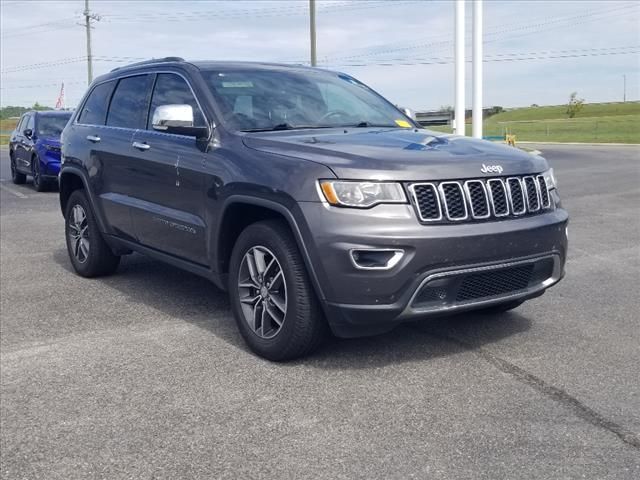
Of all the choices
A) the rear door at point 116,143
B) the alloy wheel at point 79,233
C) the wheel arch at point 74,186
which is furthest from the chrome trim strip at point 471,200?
the alloy wheel at point 79,233

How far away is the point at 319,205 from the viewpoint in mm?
4180

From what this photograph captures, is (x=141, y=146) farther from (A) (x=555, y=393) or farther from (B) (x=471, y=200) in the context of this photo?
(A) (x=555, y=393)

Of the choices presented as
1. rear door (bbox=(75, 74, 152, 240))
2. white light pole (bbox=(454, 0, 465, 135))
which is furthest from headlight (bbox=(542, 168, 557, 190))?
white light pole (bbox=(454, 0, 465, 135))

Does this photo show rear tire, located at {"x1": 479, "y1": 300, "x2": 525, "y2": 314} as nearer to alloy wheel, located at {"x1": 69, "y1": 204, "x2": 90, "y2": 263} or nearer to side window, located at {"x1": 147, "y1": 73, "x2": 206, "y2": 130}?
side window, located at {"x1": 147, "y1": 73, "x2": 206, "y2": 130}

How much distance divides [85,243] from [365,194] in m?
3.88

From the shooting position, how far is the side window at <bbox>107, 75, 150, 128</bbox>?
619 centimetres

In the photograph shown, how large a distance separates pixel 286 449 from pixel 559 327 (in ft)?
8.50

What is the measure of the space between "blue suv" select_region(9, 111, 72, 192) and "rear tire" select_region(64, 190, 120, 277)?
9339 millimetres

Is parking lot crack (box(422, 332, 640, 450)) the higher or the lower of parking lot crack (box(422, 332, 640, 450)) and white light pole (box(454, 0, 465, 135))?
the lower

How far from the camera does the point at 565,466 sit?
3223mm

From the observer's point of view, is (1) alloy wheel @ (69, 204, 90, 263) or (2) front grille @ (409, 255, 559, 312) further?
(1) alloy wheel @ (69, 204, 90, 263)

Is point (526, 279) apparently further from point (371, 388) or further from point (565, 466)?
point (565, 466)

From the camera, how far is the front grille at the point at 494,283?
4328mm

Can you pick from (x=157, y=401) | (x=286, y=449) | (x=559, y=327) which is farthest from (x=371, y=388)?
(x=559, y=327)
